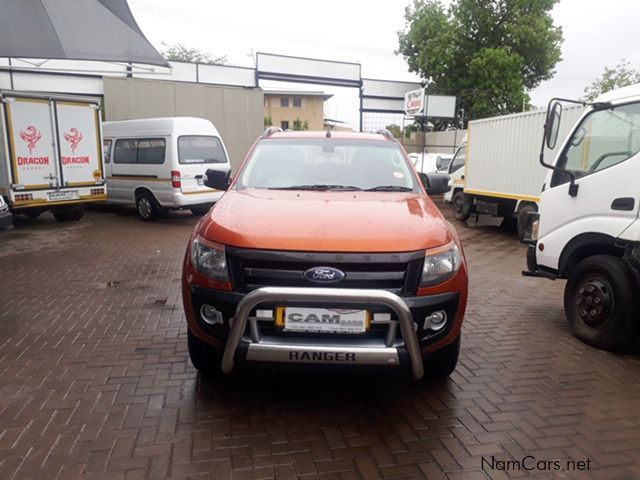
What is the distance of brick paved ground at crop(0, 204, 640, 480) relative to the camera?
2738mm

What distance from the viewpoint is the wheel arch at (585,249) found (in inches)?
172

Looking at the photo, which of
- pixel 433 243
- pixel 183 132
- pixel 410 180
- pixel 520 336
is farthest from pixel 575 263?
pixel 183 132

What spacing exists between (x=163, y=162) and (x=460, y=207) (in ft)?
24.4

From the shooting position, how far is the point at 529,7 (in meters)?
26.2

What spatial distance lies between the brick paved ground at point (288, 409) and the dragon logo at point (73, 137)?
672 cm

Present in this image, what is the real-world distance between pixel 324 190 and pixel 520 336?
2376mm

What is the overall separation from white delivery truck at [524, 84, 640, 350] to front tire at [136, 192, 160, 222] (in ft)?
30.1

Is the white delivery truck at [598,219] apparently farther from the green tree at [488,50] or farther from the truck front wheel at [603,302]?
the green tree at [488,50]

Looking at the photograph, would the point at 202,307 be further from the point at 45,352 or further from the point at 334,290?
the point at 45,352

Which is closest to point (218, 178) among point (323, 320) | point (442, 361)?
point (323, 320)

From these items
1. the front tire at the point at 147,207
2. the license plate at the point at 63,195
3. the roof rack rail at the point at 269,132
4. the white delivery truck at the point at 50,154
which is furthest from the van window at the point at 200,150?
the roof rack rail at the point at 269,132

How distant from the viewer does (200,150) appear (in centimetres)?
1157

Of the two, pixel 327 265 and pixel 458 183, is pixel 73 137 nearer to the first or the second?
pixel 458 183
